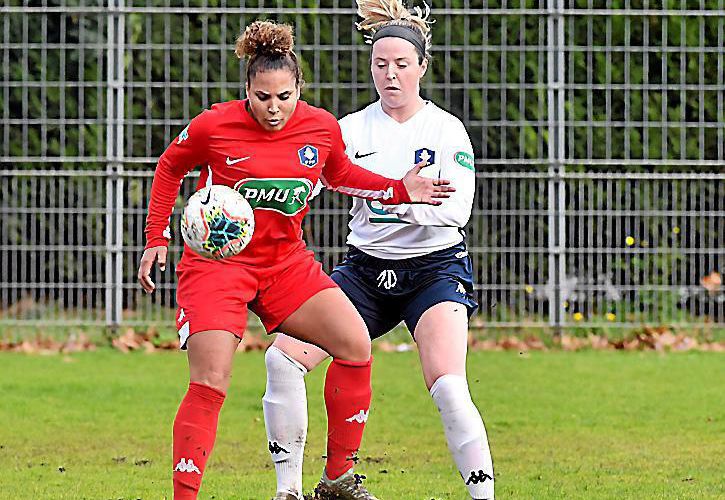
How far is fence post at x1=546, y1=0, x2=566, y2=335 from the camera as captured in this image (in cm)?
1358

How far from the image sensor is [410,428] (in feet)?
31.3

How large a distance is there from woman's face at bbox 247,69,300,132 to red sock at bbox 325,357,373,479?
3.57 ft

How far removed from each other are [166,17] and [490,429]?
236 inches

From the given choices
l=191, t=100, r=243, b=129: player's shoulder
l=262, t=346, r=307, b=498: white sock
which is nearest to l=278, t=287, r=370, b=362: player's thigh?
l=262, t=346, r=307, b=498: white sock

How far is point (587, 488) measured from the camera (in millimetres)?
7324

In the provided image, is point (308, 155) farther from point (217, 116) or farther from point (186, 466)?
point (186, 466)

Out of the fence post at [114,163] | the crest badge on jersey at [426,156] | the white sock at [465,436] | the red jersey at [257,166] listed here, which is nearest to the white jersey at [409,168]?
the crest badge on jersey at [426,156]

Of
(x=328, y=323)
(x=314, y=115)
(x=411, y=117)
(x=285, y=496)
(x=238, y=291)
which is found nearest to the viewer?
(x=238, y=291)

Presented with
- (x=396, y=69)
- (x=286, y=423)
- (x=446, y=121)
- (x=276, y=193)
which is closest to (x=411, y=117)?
(x=446, y=121)

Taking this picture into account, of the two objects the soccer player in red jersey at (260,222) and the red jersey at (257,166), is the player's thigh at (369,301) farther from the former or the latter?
the red jersey at (257,166)

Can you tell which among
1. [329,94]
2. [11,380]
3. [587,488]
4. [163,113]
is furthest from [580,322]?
[587,488]

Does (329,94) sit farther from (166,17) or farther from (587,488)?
(587,488)

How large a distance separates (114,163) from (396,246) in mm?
7346

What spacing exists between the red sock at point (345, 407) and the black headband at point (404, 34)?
1.36 metres
